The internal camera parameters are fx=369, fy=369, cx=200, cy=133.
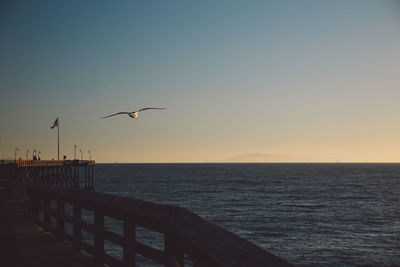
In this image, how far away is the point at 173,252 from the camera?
274 centimetres

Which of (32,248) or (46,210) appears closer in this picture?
(32,248)

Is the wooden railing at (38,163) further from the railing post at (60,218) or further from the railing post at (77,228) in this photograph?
the railing post at (77,228)

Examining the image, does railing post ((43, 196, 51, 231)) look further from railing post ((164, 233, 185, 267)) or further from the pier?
railing post ((164, 233, 185, 267))

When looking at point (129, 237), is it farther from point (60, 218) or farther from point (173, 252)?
point (60, 218)

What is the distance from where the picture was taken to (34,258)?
5160 millimetres

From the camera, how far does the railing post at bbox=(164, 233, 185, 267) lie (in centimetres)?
270

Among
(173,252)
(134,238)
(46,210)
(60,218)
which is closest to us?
(173,252)

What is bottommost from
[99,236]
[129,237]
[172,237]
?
[99,236]

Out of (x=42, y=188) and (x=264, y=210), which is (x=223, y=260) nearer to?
(x=42, y=188)

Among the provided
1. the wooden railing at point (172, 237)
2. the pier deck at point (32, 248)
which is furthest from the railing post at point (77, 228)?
the wooden railing at point (172, 237)

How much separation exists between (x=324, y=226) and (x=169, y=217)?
30.4 meters

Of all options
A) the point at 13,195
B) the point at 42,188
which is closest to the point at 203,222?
the point at 42,188

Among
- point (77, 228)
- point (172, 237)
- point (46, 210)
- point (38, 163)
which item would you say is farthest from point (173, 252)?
point (38, 163)

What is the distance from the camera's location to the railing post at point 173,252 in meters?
2.70
